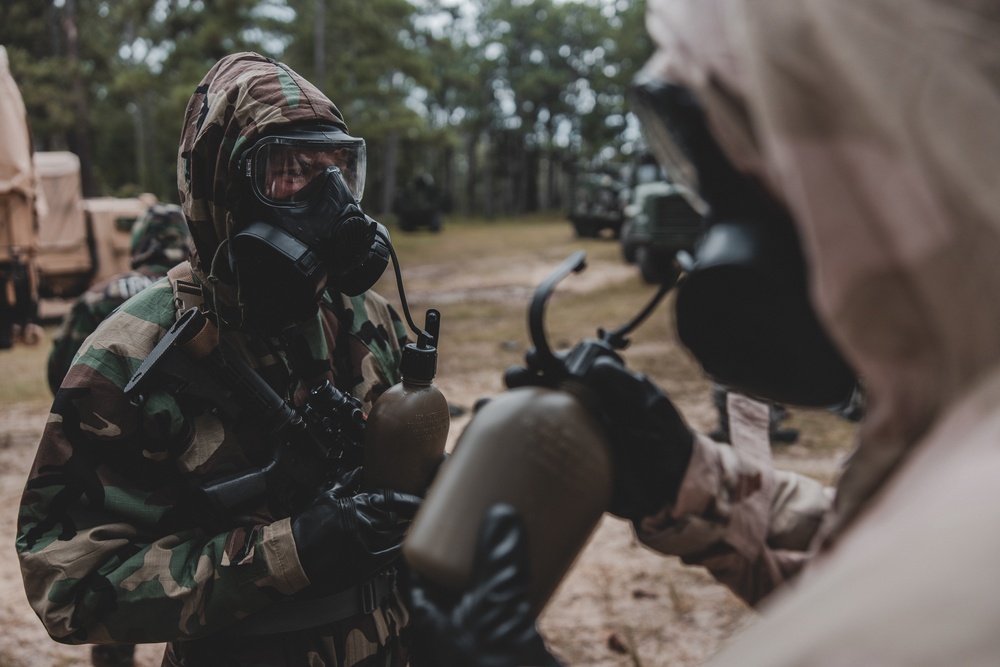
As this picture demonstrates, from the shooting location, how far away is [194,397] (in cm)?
166

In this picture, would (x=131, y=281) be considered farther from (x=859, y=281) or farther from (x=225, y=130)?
(x=859, y=281)

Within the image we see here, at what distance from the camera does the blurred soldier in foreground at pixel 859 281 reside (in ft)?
1.90

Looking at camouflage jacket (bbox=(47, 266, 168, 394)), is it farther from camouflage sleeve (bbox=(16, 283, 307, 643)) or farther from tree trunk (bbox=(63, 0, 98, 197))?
tree trunk (bbox=(63, 0, 98, 197))

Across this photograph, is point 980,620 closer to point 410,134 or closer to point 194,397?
point 194,397

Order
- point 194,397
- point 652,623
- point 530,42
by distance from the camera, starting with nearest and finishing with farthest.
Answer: point 194,397
point 652,623
point 530,42

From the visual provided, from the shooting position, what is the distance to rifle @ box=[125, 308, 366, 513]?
1613 mm

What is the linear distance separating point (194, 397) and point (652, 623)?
9.47ft

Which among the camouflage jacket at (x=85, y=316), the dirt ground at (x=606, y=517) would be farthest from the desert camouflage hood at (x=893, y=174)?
the camouflage jacket at (x=85, y=316)

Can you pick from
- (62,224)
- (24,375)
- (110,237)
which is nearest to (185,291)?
(24,375)

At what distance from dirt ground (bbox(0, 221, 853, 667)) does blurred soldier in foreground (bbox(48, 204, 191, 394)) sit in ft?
4.75

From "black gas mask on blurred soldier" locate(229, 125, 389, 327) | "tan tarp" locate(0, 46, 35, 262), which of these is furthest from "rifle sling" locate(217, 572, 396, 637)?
"tan tarp" locate(0, 46, 35, 262)

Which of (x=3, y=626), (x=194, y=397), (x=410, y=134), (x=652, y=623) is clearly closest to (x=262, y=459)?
(x=194, y=397)

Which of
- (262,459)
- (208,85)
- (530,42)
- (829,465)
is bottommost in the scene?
(829,465)

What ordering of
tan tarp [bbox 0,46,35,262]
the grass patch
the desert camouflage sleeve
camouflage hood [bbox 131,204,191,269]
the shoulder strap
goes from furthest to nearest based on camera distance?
the grass patch
tan tarp [bbox 0,46,35,262]
camouflage hood [bbox 131,204,191,269]
the shoulder strap
the desert camouflage sleeve
